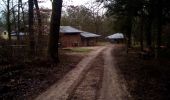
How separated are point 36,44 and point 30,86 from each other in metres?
11.5

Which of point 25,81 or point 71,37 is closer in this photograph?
point 25,81

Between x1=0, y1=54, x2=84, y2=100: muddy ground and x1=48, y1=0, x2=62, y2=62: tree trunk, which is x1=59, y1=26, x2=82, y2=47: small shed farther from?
x1=0, y1=54, x2=84, y2=100: muddy ground

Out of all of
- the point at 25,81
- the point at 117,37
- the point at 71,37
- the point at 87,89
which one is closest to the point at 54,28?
the point at 25,81

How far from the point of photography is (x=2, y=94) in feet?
37.6

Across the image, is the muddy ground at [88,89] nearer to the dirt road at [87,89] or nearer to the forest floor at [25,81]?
the dirt road at [87,89]

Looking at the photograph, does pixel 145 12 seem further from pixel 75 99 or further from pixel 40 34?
pixel 75 99

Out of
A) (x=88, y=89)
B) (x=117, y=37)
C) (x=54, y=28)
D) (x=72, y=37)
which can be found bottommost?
(x=88, y=89)

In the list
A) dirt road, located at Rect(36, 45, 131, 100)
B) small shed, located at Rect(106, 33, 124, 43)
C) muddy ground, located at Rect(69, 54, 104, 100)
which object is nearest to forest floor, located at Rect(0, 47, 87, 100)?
dirt road, located at Rect(36, 45, 131, 100)

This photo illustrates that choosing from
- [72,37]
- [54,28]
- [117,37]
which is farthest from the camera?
[117,37]

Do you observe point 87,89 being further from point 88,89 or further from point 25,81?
point 25,81

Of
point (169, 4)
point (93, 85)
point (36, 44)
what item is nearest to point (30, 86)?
point (93, 85)

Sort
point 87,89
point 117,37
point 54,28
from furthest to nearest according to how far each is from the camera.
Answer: point 117,37 → point 54,28 → point 87,89

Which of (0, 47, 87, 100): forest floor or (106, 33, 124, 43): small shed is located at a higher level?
(106, 33, 124, 43): small shed

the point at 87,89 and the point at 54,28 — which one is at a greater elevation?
the point at 54,28
